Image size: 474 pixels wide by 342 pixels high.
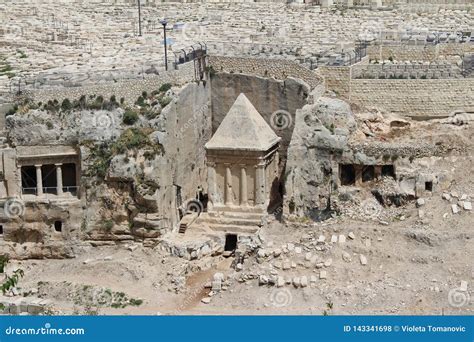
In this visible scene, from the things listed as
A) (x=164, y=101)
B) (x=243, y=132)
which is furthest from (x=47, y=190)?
(x=243, y=132)

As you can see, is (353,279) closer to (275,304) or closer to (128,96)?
(275,304)

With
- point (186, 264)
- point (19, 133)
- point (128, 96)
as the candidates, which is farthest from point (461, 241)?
point (19, 133)

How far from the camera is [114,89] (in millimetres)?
35719

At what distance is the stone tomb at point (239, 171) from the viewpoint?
34938 mm

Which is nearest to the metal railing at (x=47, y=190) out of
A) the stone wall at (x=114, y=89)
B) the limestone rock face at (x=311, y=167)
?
the stone wall at (x=114, y=89)

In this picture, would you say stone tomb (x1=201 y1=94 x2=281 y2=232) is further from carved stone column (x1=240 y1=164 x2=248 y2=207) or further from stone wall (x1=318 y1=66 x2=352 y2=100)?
stone wall (x1=318 y1=66 x2=352 y2=100)

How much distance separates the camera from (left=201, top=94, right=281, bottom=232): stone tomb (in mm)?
34938

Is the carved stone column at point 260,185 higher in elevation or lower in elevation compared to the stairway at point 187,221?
higher

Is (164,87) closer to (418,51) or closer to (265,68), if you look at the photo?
(265,68)
